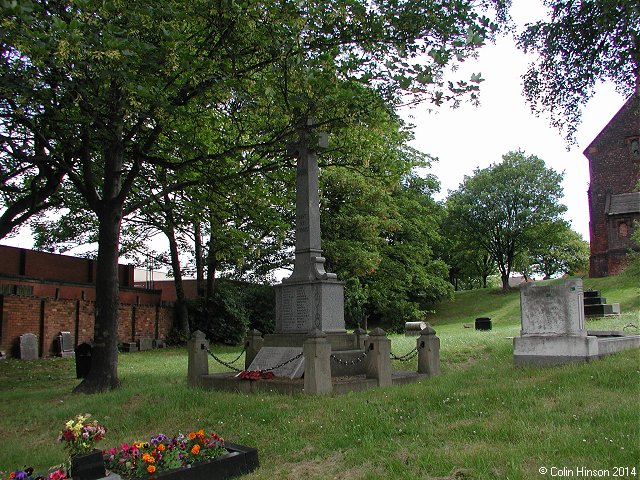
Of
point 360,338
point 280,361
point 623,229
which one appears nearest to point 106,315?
point 280,361

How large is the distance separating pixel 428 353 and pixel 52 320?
53.3ft

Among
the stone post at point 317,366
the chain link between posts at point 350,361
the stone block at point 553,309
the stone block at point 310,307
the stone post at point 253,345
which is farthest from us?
the stone post at point 253,345

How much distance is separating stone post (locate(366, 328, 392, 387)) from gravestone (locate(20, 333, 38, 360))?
48.9ft

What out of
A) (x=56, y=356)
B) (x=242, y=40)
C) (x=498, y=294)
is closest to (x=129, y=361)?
(x=56, y=356)

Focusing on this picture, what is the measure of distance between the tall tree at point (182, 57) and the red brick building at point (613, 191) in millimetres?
40506

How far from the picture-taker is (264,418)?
27.2 feet

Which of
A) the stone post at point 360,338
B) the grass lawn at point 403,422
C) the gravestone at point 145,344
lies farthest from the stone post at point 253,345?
the gravestone at point 145,344

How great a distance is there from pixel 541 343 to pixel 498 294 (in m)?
39.4

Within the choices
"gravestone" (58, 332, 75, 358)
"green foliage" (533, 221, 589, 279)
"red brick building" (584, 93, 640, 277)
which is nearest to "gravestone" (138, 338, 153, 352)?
"gravestone" (58, 332, 75, 358)

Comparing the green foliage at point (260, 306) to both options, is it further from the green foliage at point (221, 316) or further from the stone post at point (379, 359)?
the stone post at point (379, 359)

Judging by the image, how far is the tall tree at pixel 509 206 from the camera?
47.6 meters

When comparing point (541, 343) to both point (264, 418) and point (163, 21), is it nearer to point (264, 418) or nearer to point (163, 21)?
point (264, 418)

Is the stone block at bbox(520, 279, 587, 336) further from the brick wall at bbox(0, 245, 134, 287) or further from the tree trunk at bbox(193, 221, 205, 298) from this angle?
the brick wall at bbox(0, 245, 134, 287)

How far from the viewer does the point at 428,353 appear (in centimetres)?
1183
